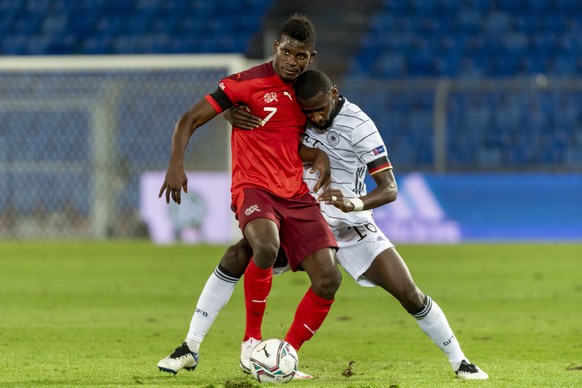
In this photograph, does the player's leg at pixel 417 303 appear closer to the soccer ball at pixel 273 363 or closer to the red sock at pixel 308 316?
the red sock at pixel 308 316

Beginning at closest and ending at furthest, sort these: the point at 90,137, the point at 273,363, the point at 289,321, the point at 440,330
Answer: the point at 273,363
the point at 440,330
the point at 289,321
the point at 90,137

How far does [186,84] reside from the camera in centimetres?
1672

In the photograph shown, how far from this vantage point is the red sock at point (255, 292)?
5827mm

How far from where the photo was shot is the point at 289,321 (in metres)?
8.41

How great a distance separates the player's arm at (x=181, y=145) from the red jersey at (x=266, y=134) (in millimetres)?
104

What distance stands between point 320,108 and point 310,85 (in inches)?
4.9

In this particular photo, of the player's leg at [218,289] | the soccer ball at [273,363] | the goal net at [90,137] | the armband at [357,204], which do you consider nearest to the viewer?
the soccer ball at [273,363]

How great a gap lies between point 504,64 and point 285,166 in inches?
552

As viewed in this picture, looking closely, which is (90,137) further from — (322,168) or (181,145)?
(181,145)

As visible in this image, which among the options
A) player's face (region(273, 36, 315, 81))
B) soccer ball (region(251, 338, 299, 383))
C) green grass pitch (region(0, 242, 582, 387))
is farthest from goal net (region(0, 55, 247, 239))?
soccer ball (region(251, 338, 299, 383))

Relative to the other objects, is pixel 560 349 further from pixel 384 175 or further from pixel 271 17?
pixel 271 17

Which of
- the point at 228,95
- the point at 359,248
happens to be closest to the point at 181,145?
the point at 228,95

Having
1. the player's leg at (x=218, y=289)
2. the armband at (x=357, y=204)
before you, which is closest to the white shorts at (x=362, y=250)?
the armband at (x=357, y=204)

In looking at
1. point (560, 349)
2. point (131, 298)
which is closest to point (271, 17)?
point (131, 298)
